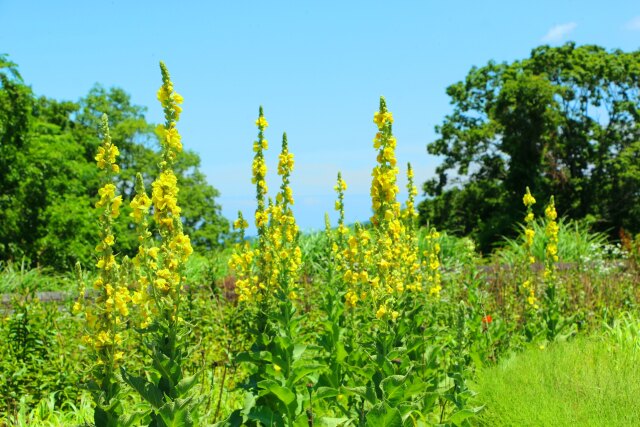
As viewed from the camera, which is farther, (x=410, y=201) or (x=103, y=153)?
(x=410, y=201)

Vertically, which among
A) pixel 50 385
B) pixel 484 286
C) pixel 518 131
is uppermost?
pixel 518 131

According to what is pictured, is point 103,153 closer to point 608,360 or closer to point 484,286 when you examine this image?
point 608,360

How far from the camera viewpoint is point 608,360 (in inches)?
221

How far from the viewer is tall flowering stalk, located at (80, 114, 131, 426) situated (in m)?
3.44

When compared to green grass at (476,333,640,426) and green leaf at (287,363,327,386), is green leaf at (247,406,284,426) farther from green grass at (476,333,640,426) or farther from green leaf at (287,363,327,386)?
green grass at (476,333,640,426)

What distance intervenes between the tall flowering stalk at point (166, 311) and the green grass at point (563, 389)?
235 centimetres

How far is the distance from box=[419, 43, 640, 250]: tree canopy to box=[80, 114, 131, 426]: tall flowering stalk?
23165mm

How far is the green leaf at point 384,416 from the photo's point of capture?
139 inches

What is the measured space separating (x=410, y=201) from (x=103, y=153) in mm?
3687

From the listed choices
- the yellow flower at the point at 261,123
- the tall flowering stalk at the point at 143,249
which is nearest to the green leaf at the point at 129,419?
the tall flowering stalk at the point at 143,249

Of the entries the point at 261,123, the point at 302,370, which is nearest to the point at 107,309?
the point at 302,370

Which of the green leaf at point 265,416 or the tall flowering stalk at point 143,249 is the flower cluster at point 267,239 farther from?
the tall flowering stalk at point 143,249

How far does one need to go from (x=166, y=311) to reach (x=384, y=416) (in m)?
1.34

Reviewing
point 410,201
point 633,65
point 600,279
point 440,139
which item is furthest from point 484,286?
point 633,65
